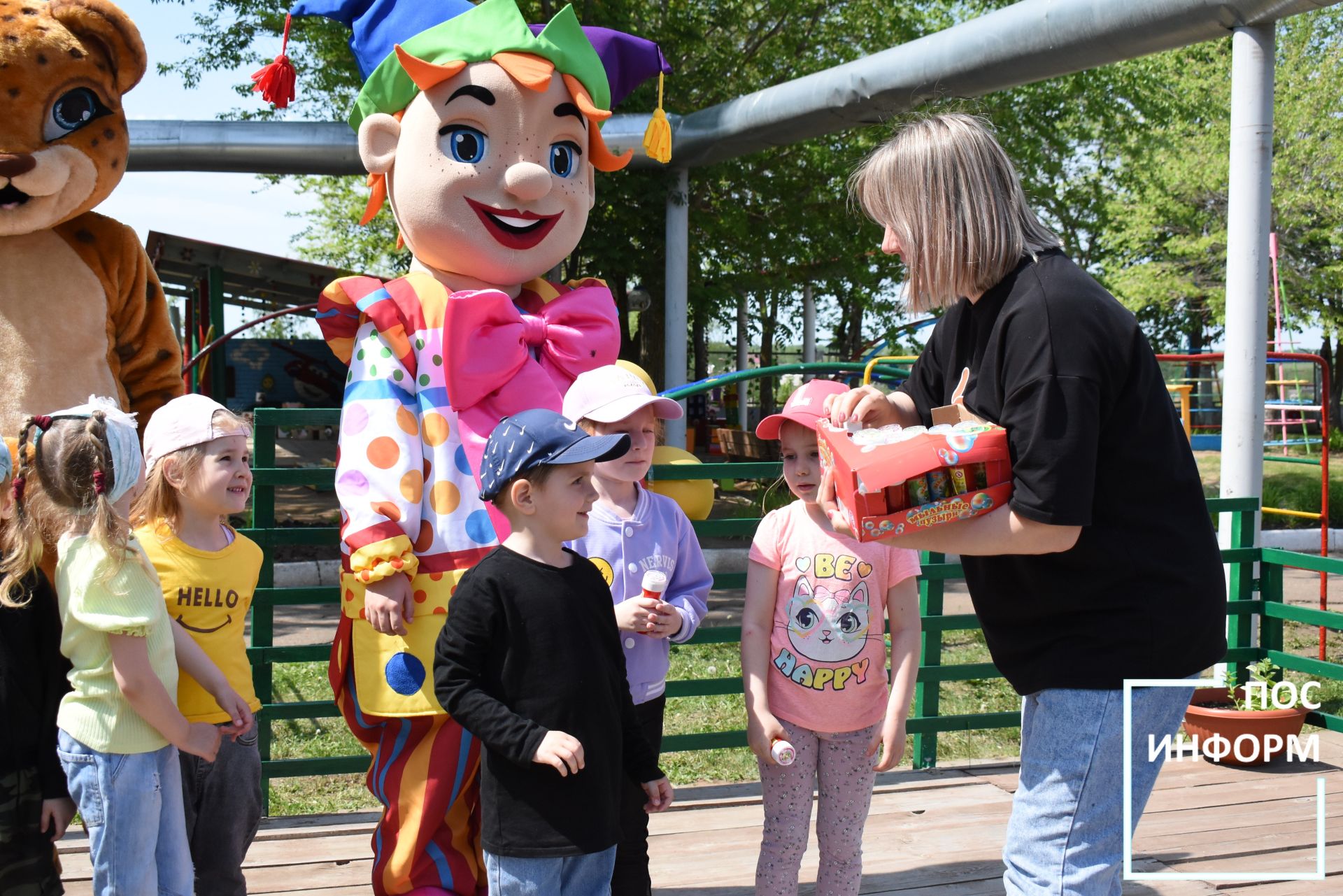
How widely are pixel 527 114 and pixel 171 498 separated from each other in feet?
4.69

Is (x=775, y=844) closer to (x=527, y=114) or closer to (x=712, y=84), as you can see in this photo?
(x=527, y=114)

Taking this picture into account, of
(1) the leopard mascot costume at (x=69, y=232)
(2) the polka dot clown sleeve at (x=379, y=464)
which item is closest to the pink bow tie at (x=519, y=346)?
(2) the polka dot clown sleeve at (x=379, y=464)

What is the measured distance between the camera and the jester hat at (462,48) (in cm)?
339

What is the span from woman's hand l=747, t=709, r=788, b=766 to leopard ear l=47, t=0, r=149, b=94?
2.83 meters

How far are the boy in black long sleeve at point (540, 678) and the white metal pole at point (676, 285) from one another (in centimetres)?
799

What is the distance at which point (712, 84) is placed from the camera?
1159cm

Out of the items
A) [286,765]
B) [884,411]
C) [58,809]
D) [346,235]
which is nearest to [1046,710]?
[884,411]

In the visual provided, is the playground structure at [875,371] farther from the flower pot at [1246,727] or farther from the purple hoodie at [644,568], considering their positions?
the purple hoodie at [644,568]

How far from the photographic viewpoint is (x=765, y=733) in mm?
3072

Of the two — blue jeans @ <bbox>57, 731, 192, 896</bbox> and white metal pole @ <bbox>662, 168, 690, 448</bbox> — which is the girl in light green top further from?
white metal pole @ <bbox>662, 168, 690, 448</bbox>

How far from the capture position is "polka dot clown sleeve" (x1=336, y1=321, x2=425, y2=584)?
10.1 ft

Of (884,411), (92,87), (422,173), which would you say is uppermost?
(92,87)

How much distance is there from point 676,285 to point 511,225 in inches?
292

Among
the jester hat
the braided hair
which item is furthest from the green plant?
the braided hair
